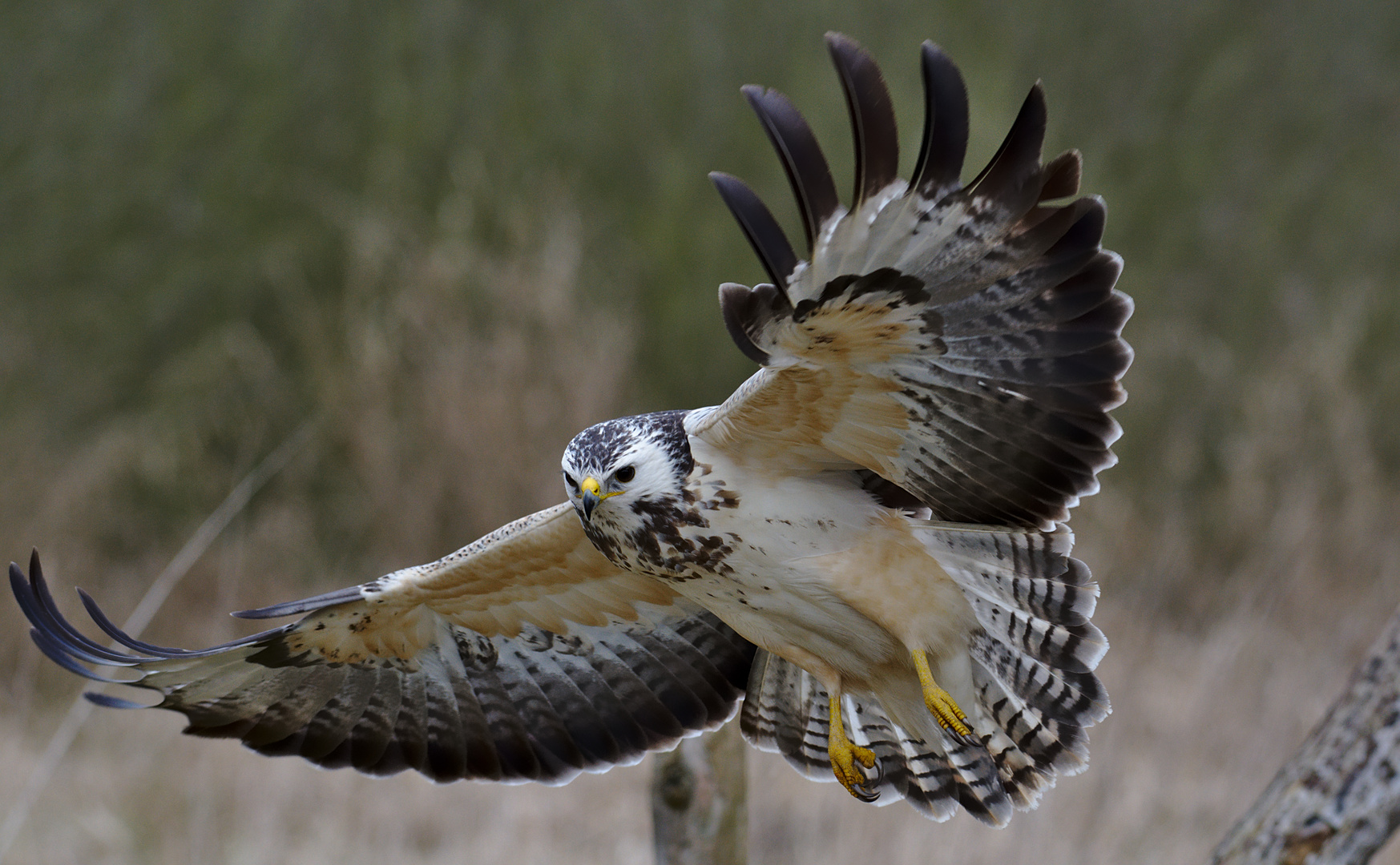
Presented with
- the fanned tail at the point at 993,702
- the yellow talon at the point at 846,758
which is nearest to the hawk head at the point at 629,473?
the fanned tail at the point at 993,702

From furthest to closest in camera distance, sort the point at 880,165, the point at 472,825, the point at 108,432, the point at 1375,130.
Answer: the point at 1375,130, the point at 108,432, the point at 472,825, the point at 880,165

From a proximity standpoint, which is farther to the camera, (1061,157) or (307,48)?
(307,48)

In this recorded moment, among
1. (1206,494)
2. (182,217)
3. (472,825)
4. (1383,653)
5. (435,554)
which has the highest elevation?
(1383,653)

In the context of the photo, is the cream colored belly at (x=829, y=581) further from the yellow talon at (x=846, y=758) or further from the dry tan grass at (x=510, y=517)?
the dry tan grass at (x=510, y=517)

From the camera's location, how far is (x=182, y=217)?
26.0 ft

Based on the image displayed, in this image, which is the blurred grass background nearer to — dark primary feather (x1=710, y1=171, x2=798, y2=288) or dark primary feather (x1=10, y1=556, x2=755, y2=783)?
dark primary feather (x1=10, y1=556, x2=755, y2=783)

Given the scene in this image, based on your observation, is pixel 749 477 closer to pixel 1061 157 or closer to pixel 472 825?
pixel 1061 157

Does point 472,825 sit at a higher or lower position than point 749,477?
lower

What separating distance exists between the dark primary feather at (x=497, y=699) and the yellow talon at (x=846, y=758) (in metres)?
0.49

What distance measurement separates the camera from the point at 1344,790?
2.89m

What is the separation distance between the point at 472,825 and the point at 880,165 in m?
5.29

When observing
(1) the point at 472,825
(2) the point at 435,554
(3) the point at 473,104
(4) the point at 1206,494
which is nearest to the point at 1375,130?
(4) the point at 1206,494

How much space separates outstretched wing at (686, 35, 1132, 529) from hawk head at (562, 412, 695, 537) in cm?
9

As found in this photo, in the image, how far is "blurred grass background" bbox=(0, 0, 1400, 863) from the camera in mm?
6566
